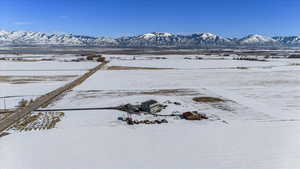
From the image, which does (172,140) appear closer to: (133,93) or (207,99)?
(207,99)

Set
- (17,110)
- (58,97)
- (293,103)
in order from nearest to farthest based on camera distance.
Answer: (17,110) < (293,103) < (58,97)

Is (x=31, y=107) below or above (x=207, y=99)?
below

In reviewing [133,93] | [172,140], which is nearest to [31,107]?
[133,93]

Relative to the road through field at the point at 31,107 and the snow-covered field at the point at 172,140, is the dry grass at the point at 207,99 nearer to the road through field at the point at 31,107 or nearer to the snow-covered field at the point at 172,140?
the snow-covered field at the point at 172,140

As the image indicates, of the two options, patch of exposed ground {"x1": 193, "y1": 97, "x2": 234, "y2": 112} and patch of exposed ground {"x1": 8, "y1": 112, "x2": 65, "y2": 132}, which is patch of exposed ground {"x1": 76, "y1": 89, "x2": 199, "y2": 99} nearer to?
patch of exposed ground {"x1": 193, "y1": 97, "x2": 234, "y2": 112}

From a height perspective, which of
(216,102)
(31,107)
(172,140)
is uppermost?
(216,102)

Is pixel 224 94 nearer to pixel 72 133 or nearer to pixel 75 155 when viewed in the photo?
pixel 72 133

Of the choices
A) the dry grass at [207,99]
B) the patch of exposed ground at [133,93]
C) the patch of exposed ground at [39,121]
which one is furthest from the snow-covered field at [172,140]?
the patch of exposed ground at [133,93]

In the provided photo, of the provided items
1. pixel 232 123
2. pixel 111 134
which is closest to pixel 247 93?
pixel 232 123

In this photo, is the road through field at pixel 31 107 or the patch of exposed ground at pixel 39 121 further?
the road through field at pixel 31 107

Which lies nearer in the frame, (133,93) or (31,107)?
(31,107)

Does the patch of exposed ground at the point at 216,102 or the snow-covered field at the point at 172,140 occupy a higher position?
the patch of exposed ground at the point at 216,102
